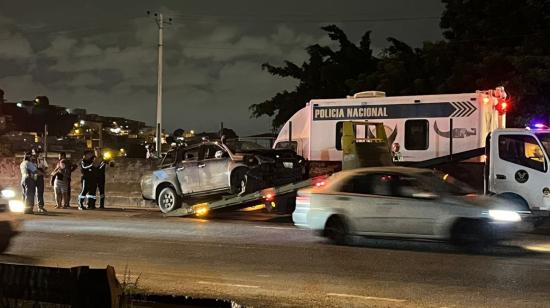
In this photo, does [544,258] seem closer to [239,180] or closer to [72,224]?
[239,180]

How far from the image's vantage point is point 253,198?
15523 mm

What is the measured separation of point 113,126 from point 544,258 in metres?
71.1

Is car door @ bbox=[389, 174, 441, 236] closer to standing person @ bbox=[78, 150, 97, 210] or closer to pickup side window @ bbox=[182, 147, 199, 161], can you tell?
pickup side window @ bbox=[182, 147, 199, 161]

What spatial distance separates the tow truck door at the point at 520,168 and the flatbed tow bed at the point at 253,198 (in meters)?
3.94

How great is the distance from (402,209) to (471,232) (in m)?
1.18

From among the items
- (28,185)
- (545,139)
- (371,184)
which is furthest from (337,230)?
(28,185)

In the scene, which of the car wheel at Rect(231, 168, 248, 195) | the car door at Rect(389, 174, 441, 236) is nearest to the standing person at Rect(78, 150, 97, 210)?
the car wheel at Rect(231, 168, 248, 195)

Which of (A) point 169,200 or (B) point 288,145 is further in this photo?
(B) point 288,145

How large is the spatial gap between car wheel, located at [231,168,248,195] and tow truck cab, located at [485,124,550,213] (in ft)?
19.2

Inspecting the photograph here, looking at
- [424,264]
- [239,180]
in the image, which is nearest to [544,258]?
[424,264]

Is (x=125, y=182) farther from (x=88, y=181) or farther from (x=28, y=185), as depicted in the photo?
(x=28, y=185)

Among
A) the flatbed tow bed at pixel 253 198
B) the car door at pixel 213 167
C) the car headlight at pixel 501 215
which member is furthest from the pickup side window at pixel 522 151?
the car door at pixel 213 167

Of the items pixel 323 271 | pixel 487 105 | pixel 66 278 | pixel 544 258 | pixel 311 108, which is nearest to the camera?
pixel 66 278

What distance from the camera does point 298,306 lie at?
7223 mm
